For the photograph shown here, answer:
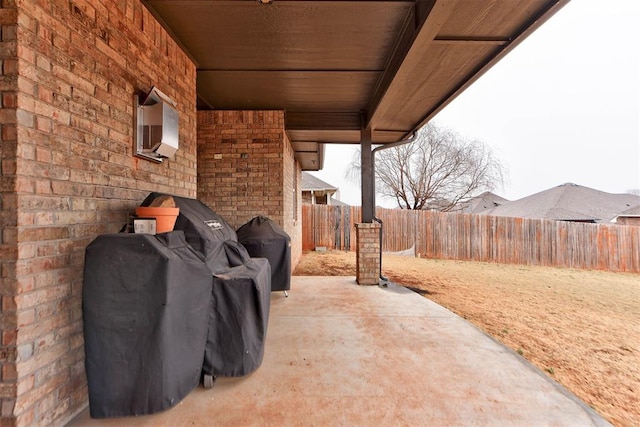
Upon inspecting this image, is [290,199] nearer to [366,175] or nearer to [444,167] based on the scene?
[366,175]

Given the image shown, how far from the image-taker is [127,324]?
1509 millimetres

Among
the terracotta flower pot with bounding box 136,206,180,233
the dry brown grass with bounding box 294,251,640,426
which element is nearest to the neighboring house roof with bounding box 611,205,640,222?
the dry brown grass with bounding box 294,251,640,426

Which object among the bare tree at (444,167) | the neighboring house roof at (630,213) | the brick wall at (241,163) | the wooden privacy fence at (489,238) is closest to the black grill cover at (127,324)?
the brick wall at (241,163)

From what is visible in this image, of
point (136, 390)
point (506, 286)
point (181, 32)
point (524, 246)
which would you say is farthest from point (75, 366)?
point (524, 246)

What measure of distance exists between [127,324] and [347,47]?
3.17 meters

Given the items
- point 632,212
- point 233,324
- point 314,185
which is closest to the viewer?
point 233,324

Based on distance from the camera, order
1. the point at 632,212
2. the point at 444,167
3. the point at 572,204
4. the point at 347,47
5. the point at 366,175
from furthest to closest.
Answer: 1. the point at 572,204
2. the point at 632,212
3. the point at 444,167
4. the point at 366,175
5. the point at 347,47

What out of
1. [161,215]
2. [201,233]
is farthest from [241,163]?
Answer: [161,215]

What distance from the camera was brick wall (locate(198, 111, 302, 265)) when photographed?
4.69 metres

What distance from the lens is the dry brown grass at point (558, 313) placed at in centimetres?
251

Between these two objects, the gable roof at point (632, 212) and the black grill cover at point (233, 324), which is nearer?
the black grill cover at point (233, 324)

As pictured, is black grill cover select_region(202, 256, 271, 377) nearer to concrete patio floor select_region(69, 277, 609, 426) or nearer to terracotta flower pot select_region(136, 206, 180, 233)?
concrete patio floor select_region(69, 277, 609, 426)

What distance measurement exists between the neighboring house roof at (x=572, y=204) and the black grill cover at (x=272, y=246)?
18.3 m

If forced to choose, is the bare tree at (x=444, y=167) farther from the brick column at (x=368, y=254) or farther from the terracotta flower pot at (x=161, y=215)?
the terracotta flower pot at (x=161, y=215)
